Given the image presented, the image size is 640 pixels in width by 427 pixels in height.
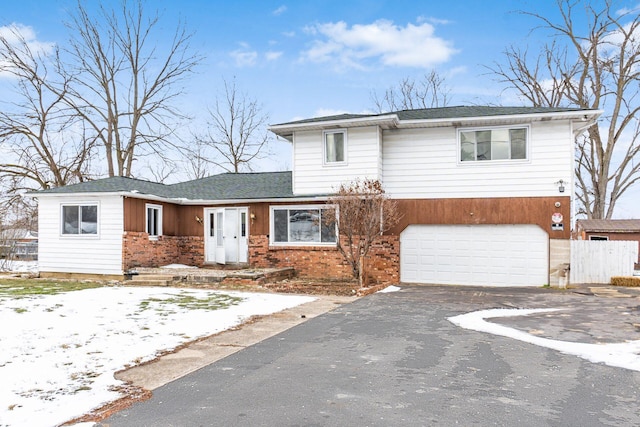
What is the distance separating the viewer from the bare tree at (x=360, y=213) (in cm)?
1365

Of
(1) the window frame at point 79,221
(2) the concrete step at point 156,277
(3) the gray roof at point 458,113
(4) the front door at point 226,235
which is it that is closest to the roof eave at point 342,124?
(3) the gray roof at point 458,113

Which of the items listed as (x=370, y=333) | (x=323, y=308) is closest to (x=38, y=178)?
(x=323, y=308)

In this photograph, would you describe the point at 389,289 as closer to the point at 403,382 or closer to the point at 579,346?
the point at 579,346

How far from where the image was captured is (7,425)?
3869 millimetres

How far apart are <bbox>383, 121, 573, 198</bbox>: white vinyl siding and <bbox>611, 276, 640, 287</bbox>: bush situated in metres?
3.15

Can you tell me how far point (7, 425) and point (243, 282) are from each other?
33.2 ft

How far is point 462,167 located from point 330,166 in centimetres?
412

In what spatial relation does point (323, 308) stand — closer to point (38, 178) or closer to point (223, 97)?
point (38, 178)

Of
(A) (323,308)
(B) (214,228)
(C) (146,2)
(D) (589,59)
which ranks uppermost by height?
(C) (146,2)

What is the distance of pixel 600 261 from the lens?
14453 mm

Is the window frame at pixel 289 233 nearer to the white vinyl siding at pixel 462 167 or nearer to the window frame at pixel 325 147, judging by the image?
the window frame at pixel 325 147

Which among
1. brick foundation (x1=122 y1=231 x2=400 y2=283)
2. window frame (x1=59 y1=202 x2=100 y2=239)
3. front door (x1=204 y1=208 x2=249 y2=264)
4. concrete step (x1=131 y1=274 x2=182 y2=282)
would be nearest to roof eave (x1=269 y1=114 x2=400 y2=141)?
front door (x1=204 y1=208 x2=249 y2=264)

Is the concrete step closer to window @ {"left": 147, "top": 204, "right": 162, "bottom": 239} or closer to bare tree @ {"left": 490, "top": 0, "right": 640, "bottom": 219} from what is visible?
window @ {"left": 147, "top": 204, "right": 162, "bottom": 239}

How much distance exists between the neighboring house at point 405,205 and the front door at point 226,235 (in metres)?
0.07
